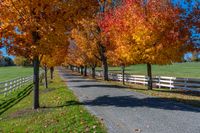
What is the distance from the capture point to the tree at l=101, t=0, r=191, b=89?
69.2 ft

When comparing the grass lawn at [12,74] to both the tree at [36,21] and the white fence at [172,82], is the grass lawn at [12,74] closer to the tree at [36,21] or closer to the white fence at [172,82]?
the white fence at [172,82]

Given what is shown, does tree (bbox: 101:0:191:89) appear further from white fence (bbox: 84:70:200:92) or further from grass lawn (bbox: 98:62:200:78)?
grass lawn (bbox: 98:62:200:78)

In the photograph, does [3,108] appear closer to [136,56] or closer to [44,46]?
[44,46]

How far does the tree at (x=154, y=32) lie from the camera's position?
2108cm

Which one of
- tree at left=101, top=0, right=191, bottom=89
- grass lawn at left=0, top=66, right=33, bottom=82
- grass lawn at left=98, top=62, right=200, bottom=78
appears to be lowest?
grass lawn at left=0, top=66, right=33, bottom=82

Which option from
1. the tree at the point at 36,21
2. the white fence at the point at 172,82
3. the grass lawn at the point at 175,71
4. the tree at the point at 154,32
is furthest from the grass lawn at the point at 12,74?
the tree at the point at 36,21

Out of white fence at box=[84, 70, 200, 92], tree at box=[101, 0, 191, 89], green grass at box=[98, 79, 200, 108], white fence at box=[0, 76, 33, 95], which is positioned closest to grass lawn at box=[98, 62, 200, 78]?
white fence at box=[84, 70, 200, 92]

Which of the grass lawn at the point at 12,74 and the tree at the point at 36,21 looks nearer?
the tree at the point at 36,21

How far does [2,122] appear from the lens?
14.0 meters

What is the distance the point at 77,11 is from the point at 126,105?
17.1 ft

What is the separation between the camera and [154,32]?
21172mm

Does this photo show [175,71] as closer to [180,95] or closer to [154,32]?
[154,32]

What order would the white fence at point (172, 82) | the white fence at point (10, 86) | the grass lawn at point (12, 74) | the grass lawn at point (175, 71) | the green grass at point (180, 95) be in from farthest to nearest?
the grass lawn at point (12, 74) < the grass lawn at point (175, 71) < the white fence at point (10, 86) < the white fence at point (172, 82) < the green grass at point (180, 95)

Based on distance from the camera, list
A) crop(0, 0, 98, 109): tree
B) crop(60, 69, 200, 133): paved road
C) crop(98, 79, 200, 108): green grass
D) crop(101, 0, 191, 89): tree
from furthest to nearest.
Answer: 1. crop(101, 0, 191, 89): tree
2. crop(98, 79, 200, 108): green grass
3. crop(0, 0, 98, 109): tree
4. crop(60, 69, 200, 133): paved road
